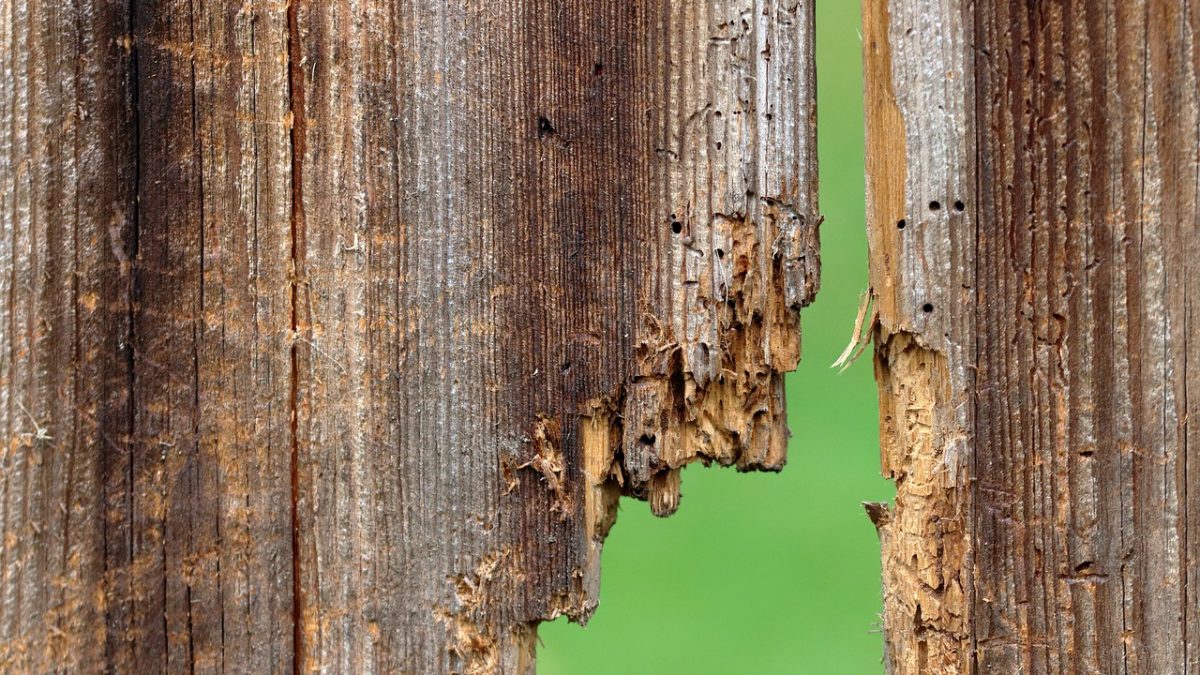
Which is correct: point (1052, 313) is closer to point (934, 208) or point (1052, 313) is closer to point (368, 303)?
point (934, 208)

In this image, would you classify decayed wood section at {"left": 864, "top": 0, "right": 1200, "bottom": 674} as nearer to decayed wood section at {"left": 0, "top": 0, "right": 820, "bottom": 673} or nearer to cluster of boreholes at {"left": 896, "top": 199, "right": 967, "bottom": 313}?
cluster of boreholes at {"left": 896, "top": 199, "right": 967, "bottom": 313}

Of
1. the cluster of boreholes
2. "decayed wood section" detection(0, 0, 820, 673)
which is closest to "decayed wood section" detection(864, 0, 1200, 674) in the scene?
the cluster of boreholes

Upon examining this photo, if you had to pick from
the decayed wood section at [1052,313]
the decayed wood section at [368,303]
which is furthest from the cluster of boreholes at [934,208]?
the decayed wood section at [368,303]

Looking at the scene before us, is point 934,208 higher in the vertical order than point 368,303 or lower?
higher

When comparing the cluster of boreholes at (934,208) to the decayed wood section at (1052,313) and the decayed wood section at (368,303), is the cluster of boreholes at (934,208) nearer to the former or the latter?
the decayed wood section at (1052,313)

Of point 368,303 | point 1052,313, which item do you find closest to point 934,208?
point 1052,313

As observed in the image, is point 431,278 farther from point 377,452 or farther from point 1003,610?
point 1003,610
